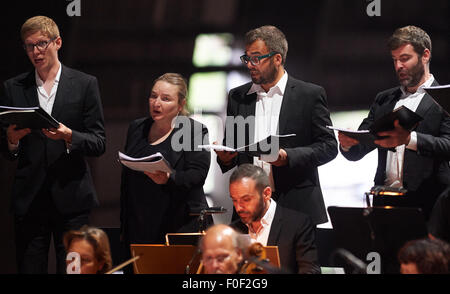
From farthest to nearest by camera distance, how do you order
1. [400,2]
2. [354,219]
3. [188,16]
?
[188,16] → [400,2] → [354,219]

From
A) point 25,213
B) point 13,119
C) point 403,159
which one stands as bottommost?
point 25,213

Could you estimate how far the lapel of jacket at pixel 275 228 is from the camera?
152 inches

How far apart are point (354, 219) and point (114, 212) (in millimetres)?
2540

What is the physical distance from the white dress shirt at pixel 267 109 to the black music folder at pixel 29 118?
1.20m

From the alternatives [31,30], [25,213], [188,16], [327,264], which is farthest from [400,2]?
[25,213]

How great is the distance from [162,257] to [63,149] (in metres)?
1.13

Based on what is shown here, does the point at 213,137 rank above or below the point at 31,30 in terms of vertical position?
below

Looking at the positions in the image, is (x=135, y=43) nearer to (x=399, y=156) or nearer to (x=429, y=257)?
(x=399, y=156)

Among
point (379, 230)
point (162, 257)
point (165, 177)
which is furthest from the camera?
point (165, 177)

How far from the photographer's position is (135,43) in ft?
18.9

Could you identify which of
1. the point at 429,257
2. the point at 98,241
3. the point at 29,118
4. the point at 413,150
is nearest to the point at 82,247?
the point at 98,241

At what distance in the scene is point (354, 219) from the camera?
143 inches

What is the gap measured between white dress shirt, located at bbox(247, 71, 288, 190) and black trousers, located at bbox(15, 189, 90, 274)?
116 cm

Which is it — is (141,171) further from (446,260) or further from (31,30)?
(446,260)
